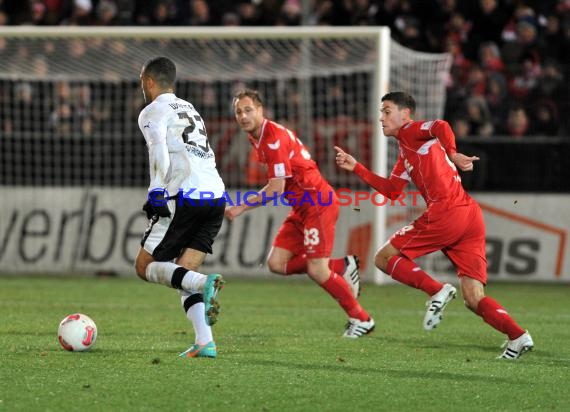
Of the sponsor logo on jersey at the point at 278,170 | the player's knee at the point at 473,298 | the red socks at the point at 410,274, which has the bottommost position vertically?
the player's knee at the point at 473,298

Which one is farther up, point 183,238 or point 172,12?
point 172,12

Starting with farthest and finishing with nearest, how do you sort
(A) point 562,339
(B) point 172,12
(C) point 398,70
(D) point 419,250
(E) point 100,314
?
(B) point 172,12
(C) point 398,70
(E) point 100,314
(A) point 562,339
(D) point 419,250

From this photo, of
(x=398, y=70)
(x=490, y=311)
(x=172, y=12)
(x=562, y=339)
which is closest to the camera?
(x=490, y=311)

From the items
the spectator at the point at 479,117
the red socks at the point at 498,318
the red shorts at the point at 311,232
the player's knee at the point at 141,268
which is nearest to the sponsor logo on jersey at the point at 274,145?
the red shorts at the point at 311,232

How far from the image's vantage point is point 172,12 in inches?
742

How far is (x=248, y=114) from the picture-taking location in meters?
9.45

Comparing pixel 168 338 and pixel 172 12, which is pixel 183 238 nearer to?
pixel 168 338

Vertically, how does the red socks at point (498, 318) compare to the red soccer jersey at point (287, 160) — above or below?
below

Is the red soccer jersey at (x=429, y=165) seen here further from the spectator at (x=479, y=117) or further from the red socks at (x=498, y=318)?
the spectator at (x=479, y=117)

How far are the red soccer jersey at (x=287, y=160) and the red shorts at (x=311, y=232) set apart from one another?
0.16 meters

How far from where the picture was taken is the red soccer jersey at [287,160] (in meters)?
9.55

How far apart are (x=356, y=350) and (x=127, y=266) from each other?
821cm

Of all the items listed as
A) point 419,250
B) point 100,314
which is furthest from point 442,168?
point 100,314

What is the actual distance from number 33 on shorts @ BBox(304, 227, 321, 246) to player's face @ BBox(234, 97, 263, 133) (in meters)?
1.06
